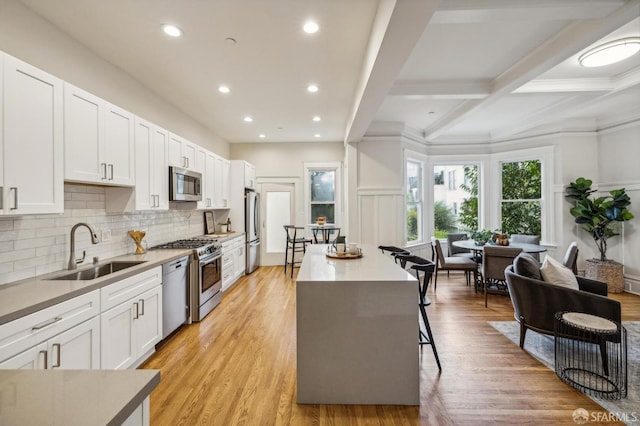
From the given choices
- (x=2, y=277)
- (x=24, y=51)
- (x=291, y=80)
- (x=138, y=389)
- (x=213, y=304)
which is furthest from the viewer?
(x=213, y=304)

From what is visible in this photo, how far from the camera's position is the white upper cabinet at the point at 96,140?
83.0 inches

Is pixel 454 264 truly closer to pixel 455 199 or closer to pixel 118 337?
pixel 455 199

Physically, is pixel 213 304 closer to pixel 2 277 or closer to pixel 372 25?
pixel 2 277

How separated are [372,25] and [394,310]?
89.8 inches

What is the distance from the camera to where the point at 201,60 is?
298 centimetres

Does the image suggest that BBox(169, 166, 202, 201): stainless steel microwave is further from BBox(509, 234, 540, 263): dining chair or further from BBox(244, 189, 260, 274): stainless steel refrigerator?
BBox(509, 234, 540, 263): dining chair

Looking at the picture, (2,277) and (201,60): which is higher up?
(201,60)

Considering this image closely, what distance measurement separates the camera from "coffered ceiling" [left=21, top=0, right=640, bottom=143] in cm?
213

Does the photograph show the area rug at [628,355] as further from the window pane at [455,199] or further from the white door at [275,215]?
the white door at [275,215]

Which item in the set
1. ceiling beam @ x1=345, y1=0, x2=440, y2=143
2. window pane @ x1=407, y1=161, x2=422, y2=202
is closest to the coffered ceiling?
ceiling beam @ x1=345, y1=0, x2=440, y2=143

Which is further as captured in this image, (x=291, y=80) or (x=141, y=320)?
(x=291, y=80)

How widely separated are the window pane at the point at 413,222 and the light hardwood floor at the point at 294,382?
100 inches

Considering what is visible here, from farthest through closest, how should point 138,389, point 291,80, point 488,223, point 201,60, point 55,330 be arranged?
point 488,223 < point 291,80 < point 201,60 < point 55,330 < point 138,389

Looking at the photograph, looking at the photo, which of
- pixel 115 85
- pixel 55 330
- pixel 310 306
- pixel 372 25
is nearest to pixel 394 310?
pixel 310 306
